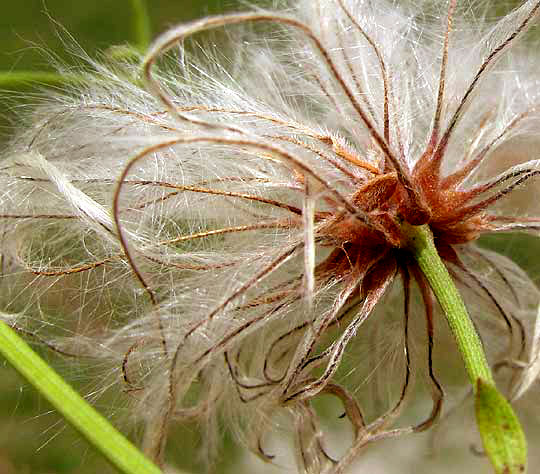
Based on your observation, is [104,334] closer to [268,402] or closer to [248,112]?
[268,402]

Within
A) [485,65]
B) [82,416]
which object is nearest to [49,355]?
[82,416]

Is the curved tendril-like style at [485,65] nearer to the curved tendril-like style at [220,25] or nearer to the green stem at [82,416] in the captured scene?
the curved tendril-like style at [220,25]

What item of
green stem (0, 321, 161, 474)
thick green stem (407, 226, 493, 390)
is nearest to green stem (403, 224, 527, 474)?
thick green stem (407, 226, 493, 390)

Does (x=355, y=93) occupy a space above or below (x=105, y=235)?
above

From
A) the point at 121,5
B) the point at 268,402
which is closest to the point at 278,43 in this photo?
the point at 268,402

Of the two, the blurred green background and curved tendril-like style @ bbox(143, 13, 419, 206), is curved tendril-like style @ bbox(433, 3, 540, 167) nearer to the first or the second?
curved tendril-like style @ bbox(143, 13, 419, 206)

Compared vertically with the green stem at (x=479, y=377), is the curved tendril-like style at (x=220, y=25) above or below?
above

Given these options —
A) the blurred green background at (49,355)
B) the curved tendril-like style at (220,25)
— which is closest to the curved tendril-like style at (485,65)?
the curved tendril-like style at (220,25)
